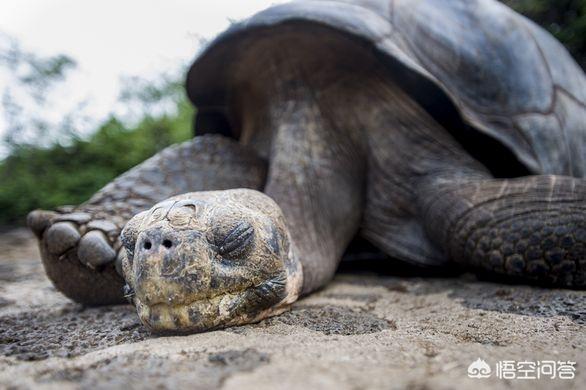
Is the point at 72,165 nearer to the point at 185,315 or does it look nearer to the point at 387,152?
the point at 387,152

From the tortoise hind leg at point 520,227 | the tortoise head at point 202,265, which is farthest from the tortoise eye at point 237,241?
the tortoise hind leg at point 520,227

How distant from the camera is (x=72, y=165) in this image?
5.50 metres

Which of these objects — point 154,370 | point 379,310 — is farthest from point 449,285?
point 154,370

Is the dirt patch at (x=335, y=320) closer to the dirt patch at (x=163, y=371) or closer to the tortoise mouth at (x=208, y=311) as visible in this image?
the tortoise mouth at (x=208, y=311)

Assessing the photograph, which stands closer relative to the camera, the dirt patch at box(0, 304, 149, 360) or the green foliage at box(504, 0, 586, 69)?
the dirt patch at box(0, 304, 149, 360)

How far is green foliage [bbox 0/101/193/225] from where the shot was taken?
4.84 m

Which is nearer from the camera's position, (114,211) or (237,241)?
(237,241)

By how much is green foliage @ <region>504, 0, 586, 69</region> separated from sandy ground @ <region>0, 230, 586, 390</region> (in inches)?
119

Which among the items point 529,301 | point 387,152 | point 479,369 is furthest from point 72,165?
point 479,369

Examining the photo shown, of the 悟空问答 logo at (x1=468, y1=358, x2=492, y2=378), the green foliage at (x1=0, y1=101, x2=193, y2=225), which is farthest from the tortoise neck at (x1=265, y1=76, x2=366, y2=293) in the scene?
the green foliage at (x1=0, y1=101, x2=193, y2=225)

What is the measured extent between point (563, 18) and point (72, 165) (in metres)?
5.29

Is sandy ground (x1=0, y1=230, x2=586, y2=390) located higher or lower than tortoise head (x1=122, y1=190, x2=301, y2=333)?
lower

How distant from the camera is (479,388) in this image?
0.80 metres

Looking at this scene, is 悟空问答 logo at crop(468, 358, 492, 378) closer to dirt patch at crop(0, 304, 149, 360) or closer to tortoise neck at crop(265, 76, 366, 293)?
dirt patch at crop(0, 304, 149, 360)
